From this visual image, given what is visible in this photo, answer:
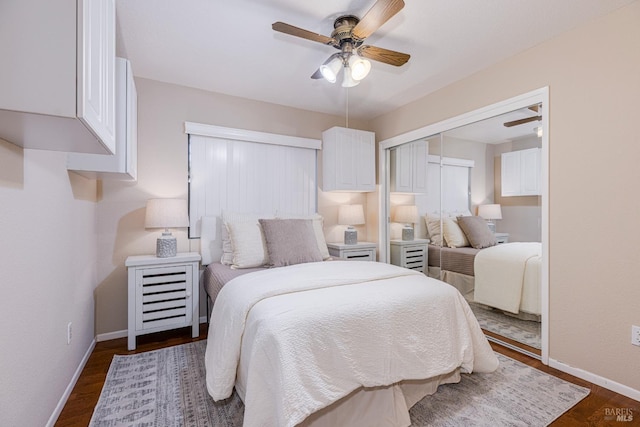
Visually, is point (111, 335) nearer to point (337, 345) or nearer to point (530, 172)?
point (337, 345)

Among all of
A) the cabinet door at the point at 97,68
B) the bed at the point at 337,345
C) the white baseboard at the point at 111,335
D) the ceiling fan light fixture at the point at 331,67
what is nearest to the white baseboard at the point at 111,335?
the white baseboard at the point at 111,335

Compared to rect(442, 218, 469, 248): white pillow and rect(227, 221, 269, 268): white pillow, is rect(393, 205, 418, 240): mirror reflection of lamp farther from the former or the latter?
rect(227, 221, 269, 268): white pillow

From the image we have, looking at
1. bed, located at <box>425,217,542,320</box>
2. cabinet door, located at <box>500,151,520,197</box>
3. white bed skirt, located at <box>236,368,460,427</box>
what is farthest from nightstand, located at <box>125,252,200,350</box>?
cabinet door, located at <box>500,151,520,197</box>

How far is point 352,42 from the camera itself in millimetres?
2078

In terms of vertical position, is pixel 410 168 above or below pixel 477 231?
above

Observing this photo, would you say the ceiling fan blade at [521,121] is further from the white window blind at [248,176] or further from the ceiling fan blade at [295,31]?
the white window blind at [248,176]

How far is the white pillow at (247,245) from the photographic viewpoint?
2.71 metres

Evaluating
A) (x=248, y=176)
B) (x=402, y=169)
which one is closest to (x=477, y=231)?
(x=402, y=169)

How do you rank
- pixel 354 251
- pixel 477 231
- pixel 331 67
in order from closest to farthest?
pixel 331 67
pixel 477 231
pixel 354 251

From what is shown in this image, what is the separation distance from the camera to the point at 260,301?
1656 mm

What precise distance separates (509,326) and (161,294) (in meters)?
3.10

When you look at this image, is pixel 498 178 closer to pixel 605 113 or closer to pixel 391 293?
pixel 605 113

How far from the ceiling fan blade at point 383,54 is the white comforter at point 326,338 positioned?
1.52 meters

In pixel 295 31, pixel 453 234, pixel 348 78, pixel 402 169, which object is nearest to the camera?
pixel 295 31
